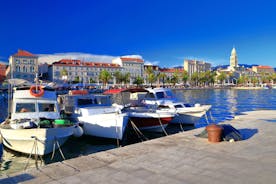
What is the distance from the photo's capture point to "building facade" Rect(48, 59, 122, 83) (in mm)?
135125

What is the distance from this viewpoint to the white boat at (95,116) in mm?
14430

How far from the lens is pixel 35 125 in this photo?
38.9 feet

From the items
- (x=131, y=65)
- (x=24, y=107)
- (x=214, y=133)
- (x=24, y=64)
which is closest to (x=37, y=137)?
(x=24, y=107)

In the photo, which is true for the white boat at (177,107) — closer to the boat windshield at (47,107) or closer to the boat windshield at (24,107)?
the boat windshield at (47,107)

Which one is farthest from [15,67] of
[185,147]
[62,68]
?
[185,147]

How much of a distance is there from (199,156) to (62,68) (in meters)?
139

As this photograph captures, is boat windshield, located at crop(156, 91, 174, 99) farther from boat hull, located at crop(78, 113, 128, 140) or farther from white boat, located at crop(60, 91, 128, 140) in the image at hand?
boat hull, located at crop(78, 113, 128, 140)

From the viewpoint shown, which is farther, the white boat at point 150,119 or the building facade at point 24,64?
the building facade at point 24,64

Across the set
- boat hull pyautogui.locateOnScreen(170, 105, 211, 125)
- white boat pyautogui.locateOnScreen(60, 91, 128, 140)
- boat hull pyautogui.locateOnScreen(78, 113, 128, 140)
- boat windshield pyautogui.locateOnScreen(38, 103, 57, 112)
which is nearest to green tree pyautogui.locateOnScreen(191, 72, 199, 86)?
boat hull pyautogui.locateOnScreen(170, 105, 211, 125)

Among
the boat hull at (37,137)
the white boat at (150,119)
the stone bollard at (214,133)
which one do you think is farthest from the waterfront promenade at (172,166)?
the white boat at (150,119)

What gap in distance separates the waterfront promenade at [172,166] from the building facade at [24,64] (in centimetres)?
12941

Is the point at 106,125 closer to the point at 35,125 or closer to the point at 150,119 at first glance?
the point at 150,119

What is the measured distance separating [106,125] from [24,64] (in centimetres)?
12957

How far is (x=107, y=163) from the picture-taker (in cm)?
787
